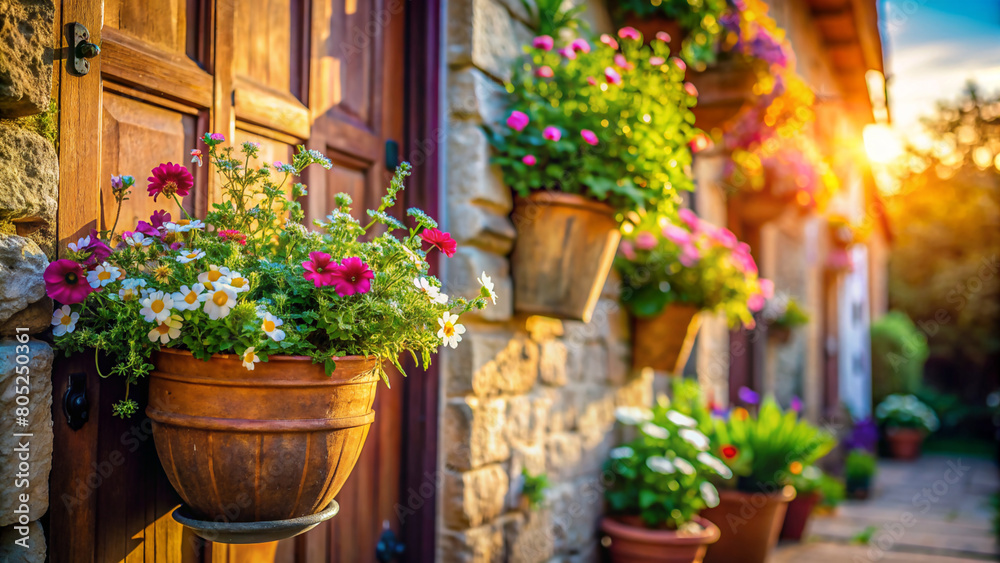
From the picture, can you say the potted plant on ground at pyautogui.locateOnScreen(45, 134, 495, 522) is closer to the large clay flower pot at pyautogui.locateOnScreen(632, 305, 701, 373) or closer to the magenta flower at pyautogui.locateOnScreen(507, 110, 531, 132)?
the magenta flower at pyautogui.locateOnScreen(507, 110, 531, 132)

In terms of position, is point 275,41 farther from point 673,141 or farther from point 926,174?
point 926,174

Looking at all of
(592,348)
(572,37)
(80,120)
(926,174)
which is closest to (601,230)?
(592,348)

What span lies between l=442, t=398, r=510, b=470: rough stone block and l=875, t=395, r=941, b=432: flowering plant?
404 inches

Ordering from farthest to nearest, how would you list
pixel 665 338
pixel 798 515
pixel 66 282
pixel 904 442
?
pixel 904 442
pixel 798 515
pixel 665 338
pixel 66 282

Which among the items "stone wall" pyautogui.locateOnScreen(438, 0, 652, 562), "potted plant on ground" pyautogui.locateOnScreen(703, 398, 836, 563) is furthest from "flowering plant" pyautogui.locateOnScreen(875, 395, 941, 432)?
"stone wall" pyautogui.locateOnScreen(438, 0, 652, 562)

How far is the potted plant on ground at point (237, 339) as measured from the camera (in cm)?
115

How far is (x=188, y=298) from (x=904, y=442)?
11356 mm

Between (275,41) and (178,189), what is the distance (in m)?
0.72

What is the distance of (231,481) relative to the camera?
119cm

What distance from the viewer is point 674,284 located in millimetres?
3172

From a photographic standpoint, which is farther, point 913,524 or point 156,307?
point 913,524

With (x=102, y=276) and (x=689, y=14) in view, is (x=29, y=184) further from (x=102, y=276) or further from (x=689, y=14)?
(x=689, y=14)

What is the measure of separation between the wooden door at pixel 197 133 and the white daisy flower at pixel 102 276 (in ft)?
0.57

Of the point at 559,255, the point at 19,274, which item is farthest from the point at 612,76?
the point at 19,274
